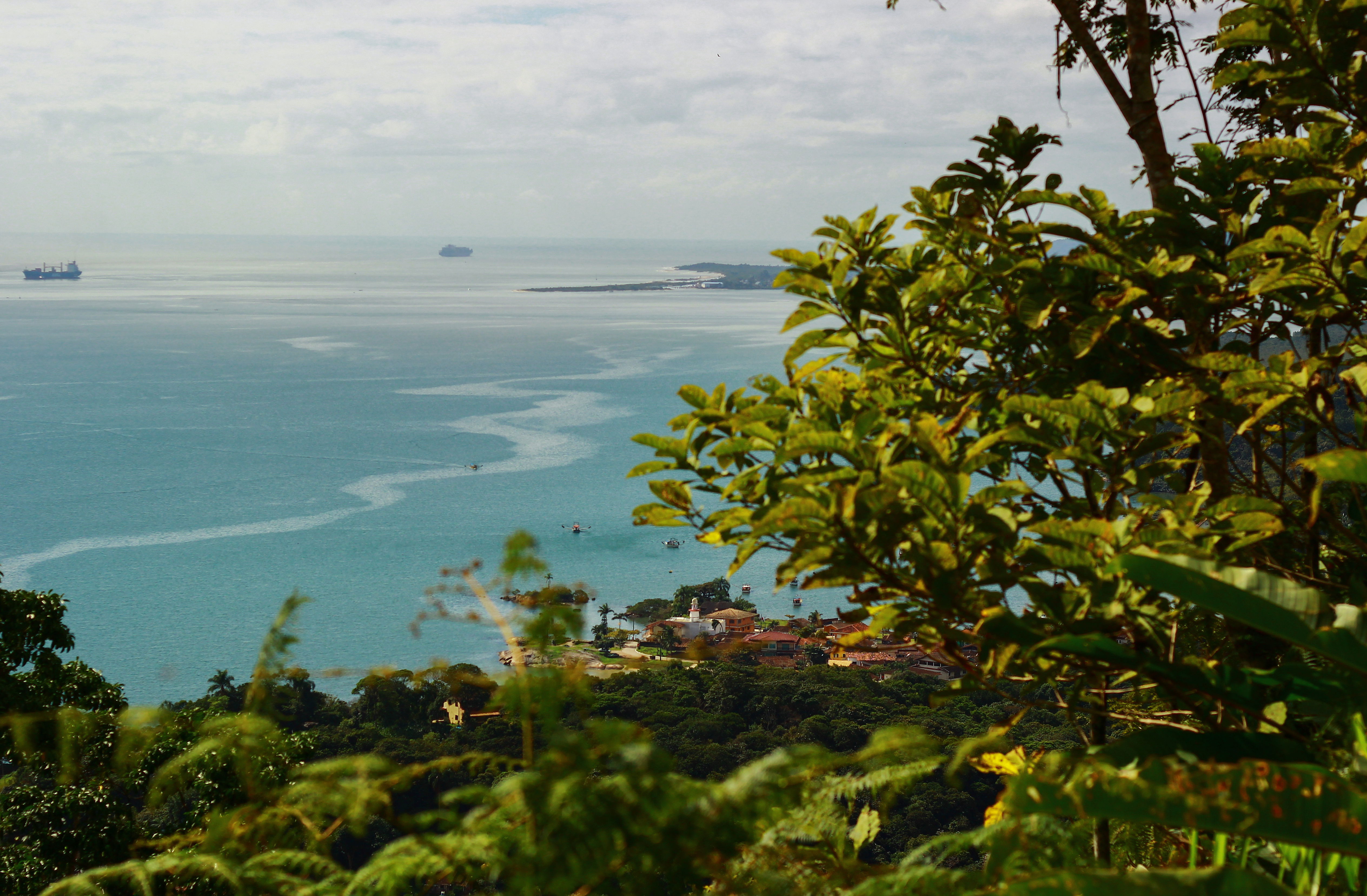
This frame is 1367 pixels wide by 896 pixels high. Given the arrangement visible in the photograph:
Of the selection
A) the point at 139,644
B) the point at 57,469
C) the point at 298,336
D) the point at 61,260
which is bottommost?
the point at 139,644

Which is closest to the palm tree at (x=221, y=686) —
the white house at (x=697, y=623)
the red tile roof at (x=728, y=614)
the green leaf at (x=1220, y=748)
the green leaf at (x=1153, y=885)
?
the white house at (x=697, y=623)

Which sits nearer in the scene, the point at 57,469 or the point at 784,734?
the point at 784,734

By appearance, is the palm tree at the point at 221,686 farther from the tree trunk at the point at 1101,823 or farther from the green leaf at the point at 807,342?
the tree trunk at the point at 1101,823

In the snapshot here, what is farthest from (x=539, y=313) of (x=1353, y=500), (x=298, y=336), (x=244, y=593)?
(x=1353, y=500)

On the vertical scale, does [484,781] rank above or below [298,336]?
below

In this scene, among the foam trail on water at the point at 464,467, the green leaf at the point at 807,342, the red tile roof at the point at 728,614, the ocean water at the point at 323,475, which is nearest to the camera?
the green leaf at the point at 807,342

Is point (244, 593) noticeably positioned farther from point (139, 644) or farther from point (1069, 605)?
point (1069, 605)
